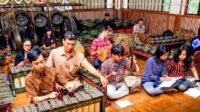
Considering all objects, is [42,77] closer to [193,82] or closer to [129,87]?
[129,87]

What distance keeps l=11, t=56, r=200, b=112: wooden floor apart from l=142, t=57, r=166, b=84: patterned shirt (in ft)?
0.88

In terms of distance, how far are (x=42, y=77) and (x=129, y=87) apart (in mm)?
1567

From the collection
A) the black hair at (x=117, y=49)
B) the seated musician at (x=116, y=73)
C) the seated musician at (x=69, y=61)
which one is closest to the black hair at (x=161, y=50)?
the seated musician at (x=116, y=73)

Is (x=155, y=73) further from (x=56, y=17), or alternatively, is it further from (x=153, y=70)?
(x=56, y=17)

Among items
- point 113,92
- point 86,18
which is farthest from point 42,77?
point 86,18

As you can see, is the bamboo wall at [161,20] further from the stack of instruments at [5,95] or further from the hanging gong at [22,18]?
the stack of instruments at [5,95]

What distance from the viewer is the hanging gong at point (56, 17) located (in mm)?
6270

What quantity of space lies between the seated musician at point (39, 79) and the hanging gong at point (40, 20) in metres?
4.14

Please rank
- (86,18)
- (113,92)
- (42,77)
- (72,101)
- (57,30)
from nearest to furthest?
(72,101), (42,77), (113,92), (57,30), (86,18)

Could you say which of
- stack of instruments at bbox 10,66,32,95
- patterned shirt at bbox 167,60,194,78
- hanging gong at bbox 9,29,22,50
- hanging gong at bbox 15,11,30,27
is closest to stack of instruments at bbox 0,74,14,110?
stack of instruments at bbox 10,66,32,95

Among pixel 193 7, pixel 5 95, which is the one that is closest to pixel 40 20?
pixel 5 95

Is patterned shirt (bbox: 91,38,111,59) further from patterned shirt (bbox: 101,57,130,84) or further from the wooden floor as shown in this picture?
the wooden floor

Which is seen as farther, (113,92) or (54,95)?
(113,92)

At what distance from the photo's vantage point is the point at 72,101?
1835 millimetres
